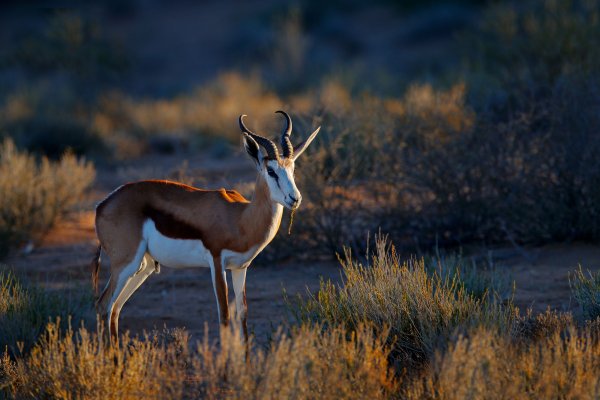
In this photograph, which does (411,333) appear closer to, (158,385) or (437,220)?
(158,385)

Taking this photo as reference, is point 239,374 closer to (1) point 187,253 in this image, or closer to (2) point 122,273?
(1) point 187,253

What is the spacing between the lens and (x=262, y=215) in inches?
277

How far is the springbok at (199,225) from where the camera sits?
699cm

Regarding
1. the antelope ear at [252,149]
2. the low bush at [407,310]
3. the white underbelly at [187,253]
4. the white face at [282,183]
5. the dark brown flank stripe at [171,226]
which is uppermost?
the antelope ear at [252,149]

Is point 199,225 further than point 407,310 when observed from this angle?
Yes

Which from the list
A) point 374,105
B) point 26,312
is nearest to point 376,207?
point 374,105

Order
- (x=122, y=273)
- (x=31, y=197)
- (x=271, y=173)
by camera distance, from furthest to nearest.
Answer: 1. (x=31, y=197)
2. (x=122, y=273)
3. (x=271, y=173)

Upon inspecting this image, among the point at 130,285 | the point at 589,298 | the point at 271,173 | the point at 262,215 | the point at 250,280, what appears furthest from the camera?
the point at 250,280

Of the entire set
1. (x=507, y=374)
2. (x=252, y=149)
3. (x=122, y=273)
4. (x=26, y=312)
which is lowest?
(x=507, y=374)

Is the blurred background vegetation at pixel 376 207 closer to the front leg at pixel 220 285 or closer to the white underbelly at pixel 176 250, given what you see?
the front leg at pixel 220 285

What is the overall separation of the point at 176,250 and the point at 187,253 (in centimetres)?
9

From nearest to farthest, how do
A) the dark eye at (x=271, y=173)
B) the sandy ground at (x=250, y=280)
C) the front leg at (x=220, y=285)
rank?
1. the dark eye at (x=271, y=173)
2. the front leg at (x=220, y=285)
3. the sandy ground at (x=250, y=280)

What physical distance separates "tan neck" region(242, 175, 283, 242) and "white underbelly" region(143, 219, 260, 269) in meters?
0.15

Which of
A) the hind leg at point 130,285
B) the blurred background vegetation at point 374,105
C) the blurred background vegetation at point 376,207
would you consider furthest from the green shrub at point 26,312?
the blurred background vegetation at point 374,105
